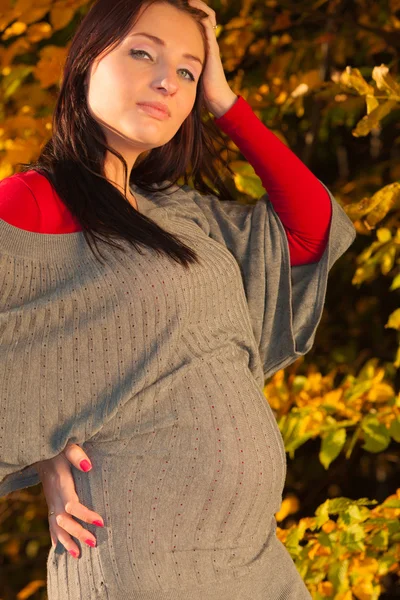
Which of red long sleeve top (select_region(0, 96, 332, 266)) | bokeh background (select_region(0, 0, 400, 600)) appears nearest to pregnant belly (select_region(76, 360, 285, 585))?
red long sleeve top (select_region(0, 96, 332, 266))

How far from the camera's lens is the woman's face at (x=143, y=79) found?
4.11 ft

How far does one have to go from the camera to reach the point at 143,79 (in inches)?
49.3

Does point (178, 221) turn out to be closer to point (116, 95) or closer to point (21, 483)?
point (116, 95)

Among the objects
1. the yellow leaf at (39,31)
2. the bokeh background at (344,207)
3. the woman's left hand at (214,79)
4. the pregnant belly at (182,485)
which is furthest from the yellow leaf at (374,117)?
the yellow leaf at (39,31)

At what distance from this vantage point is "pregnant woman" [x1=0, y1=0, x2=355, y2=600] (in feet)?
3.87

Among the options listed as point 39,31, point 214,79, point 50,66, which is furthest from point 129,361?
point 39,31

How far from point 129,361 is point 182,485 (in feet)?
0.56

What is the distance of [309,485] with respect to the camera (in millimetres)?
2729

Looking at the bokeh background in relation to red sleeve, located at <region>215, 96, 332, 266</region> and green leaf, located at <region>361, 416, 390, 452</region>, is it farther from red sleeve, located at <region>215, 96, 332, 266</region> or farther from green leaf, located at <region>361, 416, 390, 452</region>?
red sleeve, located at <region>215, 96, 332, 266</region>

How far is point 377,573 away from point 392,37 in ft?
3.70

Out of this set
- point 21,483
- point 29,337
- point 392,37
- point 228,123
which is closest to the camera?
point 29,337

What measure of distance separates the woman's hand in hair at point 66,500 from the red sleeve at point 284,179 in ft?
1.63

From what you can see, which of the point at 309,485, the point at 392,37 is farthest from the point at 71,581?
the point at 309,485

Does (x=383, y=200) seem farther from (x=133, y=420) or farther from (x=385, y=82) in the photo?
(x=133, y=420)
